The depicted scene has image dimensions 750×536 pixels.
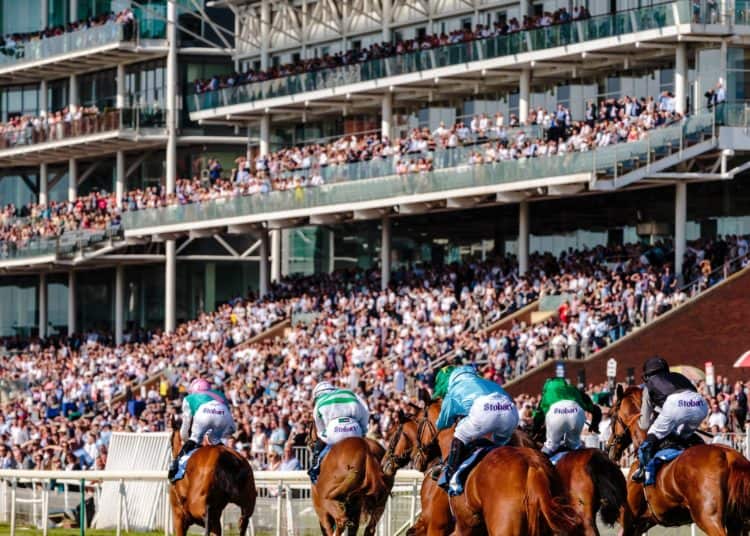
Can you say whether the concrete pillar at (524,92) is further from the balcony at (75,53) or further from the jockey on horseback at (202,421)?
the jockey on horseback at (202,421)

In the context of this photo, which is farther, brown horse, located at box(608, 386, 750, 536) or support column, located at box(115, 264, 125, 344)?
support column, located at box(115, 264, 125, 344)

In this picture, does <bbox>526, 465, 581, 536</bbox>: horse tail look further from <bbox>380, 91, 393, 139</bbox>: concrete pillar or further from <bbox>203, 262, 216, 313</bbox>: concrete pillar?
<bbox>203, 262, 216, 313</bbox>: concrete pillar

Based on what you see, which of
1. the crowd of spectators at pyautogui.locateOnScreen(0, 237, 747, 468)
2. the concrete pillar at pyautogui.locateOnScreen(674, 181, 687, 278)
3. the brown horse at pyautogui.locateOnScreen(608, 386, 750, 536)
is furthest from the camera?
the concrete pillar at pyautogui.locateOnScreen(674, 181, 687, 278)

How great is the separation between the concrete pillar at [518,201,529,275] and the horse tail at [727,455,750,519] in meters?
24.7

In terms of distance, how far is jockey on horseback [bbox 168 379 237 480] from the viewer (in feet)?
59.9

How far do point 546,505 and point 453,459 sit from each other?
1.28 metres

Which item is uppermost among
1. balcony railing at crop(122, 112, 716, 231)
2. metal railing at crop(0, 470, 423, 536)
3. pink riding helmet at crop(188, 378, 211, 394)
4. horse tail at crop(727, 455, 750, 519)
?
balcony railing at crop(122, 112, 716, 231)

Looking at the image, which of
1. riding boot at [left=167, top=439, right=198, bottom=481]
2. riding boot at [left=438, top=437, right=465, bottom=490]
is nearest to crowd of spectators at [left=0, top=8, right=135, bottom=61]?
riding boot at [left=167, top=439, right=198, bottom=481]

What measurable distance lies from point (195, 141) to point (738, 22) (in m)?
21.7

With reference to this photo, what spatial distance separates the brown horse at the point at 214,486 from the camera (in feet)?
59.0

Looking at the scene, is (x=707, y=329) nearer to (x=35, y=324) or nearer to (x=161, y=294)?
(x=161, y=294)

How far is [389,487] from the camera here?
56.5 feet

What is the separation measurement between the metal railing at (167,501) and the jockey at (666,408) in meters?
4.24

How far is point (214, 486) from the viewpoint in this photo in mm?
17984
